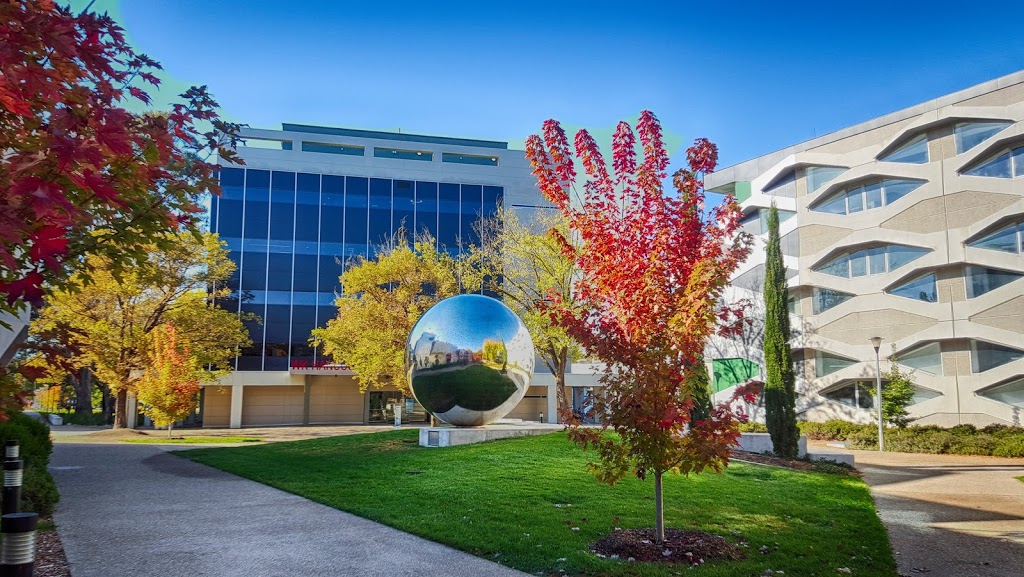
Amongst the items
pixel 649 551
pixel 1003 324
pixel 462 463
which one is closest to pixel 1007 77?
pixel 1003 324

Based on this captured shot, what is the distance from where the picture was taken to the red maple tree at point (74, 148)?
3.22m

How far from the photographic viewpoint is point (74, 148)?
3.32 metres

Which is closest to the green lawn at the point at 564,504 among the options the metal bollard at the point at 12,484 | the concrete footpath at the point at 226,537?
the concrete footpath at the point at 226,537

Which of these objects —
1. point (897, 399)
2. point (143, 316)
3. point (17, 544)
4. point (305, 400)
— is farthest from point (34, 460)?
point (305, 400)

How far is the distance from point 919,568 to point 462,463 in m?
9.36

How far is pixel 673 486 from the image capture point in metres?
12.9

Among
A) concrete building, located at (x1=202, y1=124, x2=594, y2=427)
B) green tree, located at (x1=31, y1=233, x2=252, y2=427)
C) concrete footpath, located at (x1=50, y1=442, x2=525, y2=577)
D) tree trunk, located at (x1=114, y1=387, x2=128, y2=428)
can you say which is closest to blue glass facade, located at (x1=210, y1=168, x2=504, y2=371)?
concrete building, located at (x1=202, y1=124, x2=594, y2=427)

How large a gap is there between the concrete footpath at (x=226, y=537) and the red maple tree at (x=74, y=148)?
3820 millimetres

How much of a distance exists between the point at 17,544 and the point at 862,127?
38287 mm

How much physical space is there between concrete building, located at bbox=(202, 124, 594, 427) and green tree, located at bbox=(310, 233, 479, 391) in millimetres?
12750

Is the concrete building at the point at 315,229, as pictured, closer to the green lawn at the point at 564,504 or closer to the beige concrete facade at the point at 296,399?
the beige concrete facade at the point at 296,399

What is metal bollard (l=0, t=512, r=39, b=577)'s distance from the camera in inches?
141

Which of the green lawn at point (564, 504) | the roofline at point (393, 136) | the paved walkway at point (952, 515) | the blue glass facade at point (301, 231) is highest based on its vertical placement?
the roofline at point (393, 136)

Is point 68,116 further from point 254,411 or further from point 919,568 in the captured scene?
point 254,411
